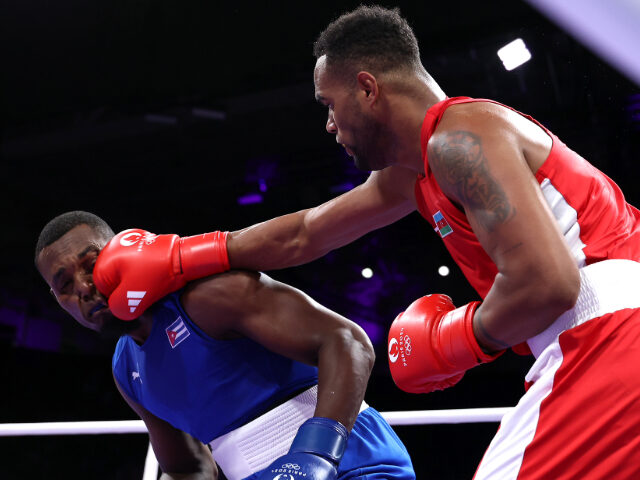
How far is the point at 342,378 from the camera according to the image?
4.79ft

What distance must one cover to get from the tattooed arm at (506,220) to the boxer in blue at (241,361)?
50 cm

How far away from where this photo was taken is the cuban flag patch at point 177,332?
5.35 ft

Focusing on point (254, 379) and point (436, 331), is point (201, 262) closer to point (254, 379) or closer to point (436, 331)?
point (254, 379)

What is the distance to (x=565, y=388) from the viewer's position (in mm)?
1060

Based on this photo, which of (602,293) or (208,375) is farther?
(208,375)

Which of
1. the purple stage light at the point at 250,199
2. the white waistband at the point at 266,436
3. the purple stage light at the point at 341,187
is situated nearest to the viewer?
the white waistband at the point at 266,436

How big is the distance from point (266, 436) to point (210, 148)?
5644 mm

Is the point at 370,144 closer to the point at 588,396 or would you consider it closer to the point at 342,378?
the point at 342,378

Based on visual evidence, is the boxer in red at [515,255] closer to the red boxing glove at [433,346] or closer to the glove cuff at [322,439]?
the red boxing glove at [433,346]

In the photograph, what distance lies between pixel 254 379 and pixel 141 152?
19.1ft

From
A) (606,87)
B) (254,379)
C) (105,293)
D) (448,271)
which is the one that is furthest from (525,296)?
(448,271)

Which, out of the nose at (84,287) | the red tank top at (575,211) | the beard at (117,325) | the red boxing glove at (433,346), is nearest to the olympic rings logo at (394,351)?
the red boxing glove at (433,346)

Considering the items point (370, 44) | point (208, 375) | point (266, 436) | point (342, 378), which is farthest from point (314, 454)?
Result: point (370, 44)

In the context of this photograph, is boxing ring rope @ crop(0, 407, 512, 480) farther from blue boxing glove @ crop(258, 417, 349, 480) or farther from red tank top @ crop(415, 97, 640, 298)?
red tank top @ crop(415, 97, 640, 298)
